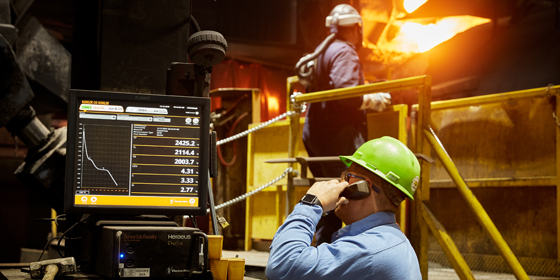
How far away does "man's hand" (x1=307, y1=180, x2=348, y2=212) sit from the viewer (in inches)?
92.4

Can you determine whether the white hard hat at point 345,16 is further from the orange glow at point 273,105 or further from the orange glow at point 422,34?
the orange glow at point 273,105

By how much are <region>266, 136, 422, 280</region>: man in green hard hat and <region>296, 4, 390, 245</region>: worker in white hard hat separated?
2.14 metres

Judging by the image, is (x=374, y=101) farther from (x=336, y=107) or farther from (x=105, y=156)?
(x=105, y=156)

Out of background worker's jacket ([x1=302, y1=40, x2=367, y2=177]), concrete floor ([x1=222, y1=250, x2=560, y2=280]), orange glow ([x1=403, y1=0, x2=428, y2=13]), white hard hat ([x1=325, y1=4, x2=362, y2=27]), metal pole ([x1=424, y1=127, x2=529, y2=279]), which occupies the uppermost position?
orange glow ([x1=403, y1=0, x2=428, y2=13])

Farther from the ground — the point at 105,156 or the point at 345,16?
the point at 345,16

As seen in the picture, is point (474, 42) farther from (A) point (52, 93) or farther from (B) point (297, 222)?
(B) point (297, 222)

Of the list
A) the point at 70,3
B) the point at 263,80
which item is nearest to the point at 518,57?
the point at 263,80

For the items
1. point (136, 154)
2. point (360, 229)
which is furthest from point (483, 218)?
point (136, 154)

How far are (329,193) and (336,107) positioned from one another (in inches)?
103

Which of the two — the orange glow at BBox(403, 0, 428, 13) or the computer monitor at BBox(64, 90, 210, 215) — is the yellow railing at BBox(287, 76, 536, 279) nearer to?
the computer monitor at BBox(64, 90, 210, 215)

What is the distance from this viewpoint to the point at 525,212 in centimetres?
487

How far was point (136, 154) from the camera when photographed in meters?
2.45

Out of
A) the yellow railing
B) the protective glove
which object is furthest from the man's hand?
the protective glove

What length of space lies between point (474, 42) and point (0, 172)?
398 inches
